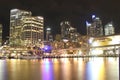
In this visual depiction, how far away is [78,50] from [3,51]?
147 ft

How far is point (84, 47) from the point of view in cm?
Answer: 19675

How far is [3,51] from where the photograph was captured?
188 m

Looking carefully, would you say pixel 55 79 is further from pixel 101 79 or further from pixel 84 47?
pixel 84 47

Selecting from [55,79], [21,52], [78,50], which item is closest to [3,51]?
[21,52]

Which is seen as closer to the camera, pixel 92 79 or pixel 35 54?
pixel 92 79

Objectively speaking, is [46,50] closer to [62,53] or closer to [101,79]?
[62,53]

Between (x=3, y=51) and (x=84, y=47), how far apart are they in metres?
47.6

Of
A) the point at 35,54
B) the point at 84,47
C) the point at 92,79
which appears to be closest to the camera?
the point at 92,79

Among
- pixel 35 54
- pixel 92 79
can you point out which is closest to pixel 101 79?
pixel 92 79

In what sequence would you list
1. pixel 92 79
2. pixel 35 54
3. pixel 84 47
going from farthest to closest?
pixel 84 47
pixel 35 54
pixel 92 79

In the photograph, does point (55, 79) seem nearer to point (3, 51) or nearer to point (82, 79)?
point (82, 79)

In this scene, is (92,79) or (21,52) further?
(21,52)

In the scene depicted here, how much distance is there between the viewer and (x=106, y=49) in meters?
198

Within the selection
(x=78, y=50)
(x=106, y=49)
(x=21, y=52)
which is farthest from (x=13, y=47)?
(x=106, y=49)
